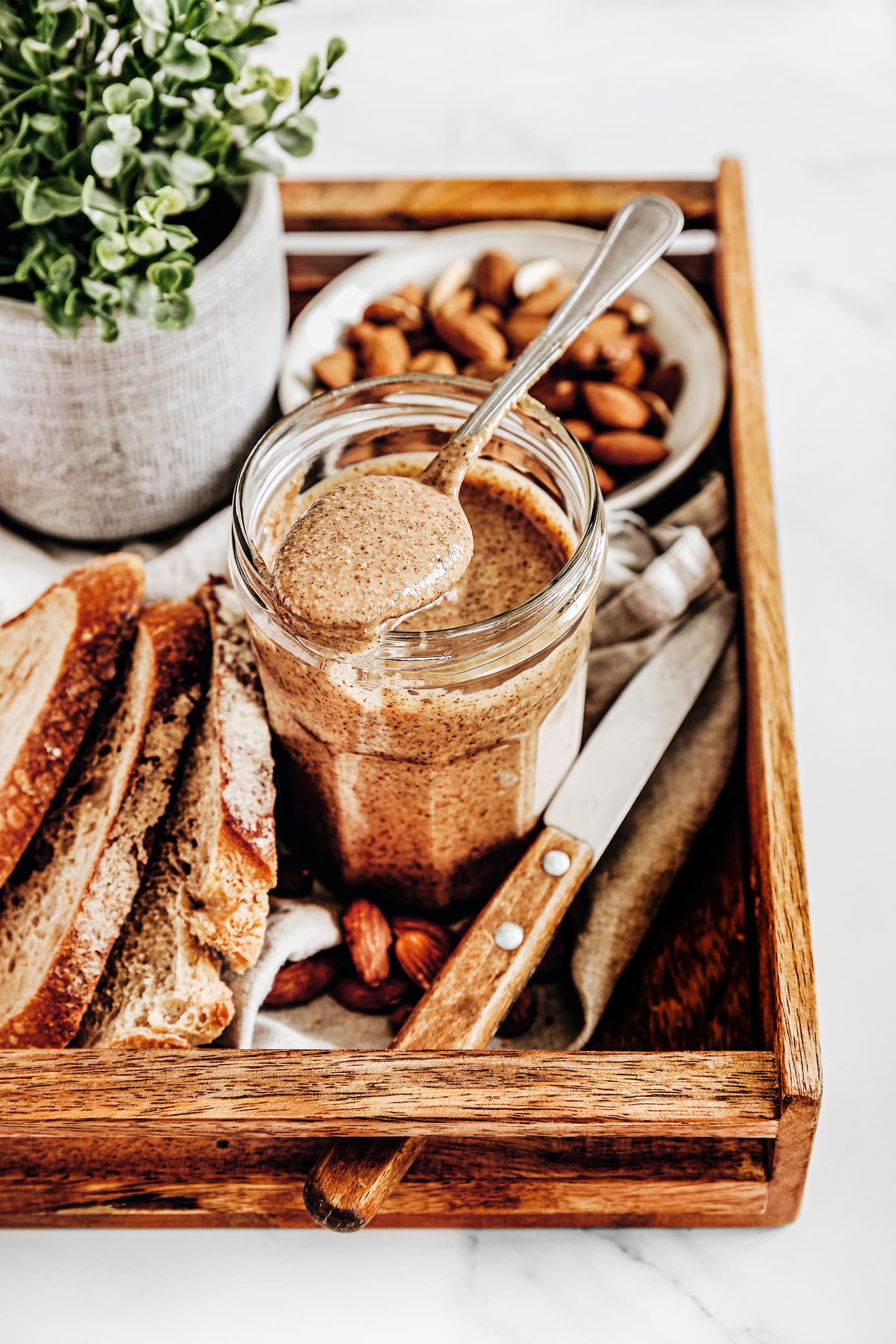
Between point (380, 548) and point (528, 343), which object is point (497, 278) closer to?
point (528, 343)

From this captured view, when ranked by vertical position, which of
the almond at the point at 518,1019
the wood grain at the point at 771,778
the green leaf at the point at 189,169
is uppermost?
the green leaf at the point at 189,169

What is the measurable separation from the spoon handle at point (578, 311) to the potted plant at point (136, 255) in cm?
26

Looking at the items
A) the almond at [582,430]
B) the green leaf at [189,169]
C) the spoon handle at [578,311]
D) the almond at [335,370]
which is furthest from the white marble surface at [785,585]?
the green leaf at [189,169]

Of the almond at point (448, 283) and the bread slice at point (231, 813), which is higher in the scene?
the almond at point (448, 283)

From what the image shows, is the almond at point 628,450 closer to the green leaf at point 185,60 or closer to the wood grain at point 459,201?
the wood grain at point 459,201

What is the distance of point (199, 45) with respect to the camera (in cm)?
99

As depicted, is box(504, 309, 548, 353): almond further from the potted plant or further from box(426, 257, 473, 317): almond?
the potted plant

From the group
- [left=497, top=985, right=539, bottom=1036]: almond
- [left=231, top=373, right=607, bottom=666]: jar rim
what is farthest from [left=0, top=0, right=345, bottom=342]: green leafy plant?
[left=497, top=985, right=539, bottom=1036]: almond

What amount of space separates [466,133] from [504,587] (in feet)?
3.94

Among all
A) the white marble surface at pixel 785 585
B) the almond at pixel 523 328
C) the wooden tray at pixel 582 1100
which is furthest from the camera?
the almond at pixel 523 328

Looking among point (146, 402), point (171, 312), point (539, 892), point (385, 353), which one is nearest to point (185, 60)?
point (171, 312)

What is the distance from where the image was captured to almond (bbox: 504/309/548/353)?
1394 millimetres

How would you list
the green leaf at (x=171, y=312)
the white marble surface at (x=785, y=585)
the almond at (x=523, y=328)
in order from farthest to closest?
the almond at (x=523, y=328) → the green leaf at (x=171, y=312) → the white marble surface at (x=785, y=585)

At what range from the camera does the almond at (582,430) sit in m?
1.30
